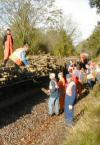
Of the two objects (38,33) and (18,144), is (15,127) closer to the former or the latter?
(18,144)

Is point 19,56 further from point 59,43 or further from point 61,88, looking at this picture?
point 59,43

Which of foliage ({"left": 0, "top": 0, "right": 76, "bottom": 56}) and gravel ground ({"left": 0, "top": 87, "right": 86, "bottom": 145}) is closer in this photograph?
gravel ground ({"left": 0, "top": 87, "right": 86, "bottom": 145})

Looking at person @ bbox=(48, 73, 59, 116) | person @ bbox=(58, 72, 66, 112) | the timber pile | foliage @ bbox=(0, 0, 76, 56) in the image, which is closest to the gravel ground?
person @ bbox=(48, 73, 59, 116)

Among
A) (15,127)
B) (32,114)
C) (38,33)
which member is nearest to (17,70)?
(32,114)

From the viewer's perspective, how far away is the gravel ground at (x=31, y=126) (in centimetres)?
1448

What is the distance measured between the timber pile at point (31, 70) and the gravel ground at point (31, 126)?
49.7 inches

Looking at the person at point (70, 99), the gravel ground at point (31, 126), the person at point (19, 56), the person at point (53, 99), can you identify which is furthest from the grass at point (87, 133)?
the person at point (19, 56)

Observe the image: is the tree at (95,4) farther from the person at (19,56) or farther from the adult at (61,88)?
the adult at (61,88)

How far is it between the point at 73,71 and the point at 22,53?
365 centimetres

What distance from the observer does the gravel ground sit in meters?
14.5

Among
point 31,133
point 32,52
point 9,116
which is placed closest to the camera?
point 31,133

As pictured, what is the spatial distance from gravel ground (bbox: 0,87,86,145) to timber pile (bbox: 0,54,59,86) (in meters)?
1.26

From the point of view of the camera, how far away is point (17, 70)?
70.1ft

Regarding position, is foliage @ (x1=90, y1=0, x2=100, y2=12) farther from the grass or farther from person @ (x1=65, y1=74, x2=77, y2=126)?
the grass
